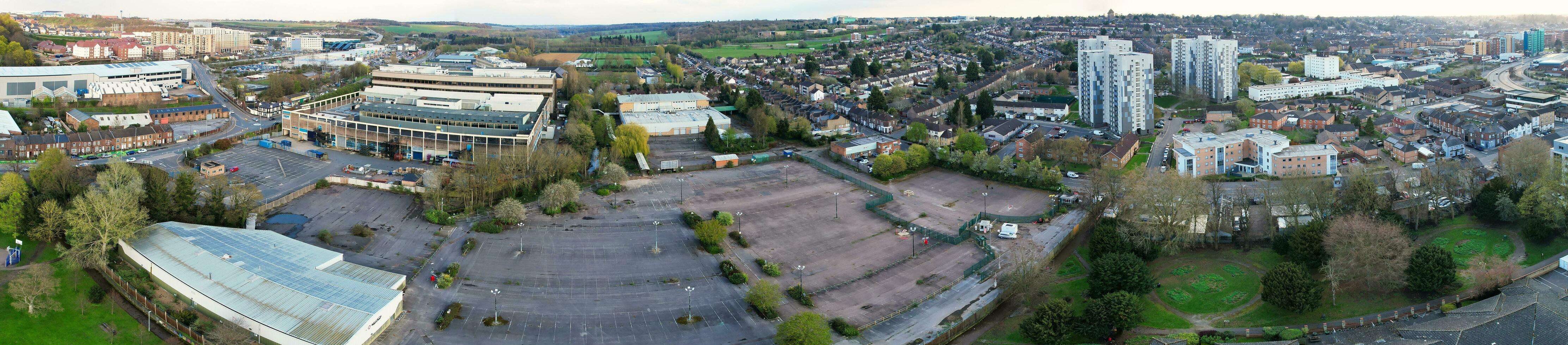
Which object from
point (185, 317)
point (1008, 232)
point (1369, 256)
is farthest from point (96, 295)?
point (1369, 256)

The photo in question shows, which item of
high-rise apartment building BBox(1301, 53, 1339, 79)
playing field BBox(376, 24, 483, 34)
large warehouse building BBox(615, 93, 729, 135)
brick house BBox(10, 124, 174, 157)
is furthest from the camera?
playing field BBox(376, 24, 483, 34)

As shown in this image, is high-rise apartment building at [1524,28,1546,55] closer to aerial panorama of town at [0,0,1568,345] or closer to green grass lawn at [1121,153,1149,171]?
aerial panorama of town at [0,0,1568,345]

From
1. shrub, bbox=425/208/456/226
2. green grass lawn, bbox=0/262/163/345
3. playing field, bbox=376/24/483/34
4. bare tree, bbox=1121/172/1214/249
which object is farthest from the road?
playing field, bbox=376/24/483/34

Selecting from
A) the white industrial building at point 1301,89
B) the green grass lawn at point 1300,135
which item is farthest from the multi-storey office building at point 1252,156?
the white industrial building at point 1301,89

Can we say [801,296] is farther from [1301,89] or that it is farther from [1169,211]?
[1301,89]

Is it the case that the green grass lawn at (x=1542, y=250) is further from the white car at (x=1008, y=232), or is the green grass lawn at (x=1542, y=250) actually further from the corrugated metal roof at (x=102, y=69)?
the corrugated metal roof at (x=102, y=69)

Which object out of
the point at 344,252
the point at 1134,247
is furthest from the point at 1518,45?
the point at 344,252
